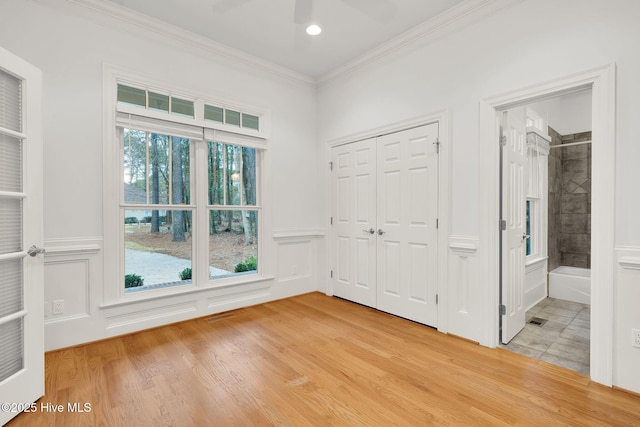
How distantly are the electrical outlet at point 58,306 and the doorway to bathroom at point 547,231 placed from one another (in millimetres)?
3823

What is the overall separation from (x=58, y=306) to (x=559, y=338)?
14.6 ft

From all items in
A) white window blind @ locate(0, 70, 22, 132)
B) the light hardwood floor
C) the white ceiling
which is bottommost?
the light hardwood floor

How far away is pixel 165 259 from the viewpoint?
10.5 feet

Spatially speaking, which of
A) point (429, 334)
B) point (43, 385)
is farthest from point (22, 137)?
point (429, 334)

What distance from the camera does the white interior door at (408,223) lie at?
307cm

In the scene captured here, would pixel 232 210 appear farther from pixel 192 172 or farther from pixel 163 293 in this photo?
pixel 163 293

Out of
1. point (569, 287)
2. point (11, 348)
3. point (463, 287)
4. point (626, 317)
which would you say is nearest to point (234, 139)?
point (11, 348)

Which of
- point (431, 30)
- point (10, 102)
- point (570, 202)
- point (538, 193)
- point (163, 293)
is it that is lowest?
point (163, 293)

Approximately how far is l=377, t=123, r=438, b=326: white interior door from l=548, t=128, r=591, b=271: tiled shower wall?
261 cm

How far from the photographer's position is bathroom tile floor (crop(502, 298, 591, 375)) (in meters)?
2.42

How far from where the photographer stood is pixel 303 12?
9.30ft

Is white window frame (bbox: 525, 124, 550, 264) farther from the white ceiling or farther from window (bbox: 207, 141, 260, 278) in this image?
window (bbox: 207, 141, 260, 278)

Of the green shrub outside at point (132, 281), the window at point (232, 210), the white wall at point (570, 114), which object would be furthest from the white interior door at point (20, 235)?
the white wall at point (570, 114)

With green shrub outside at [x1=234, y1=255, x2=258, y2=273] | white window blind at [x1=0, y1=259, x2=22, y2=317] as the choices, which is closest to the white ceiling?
white window blind at [x1=0, y1=259, x2=22, y2=317]
